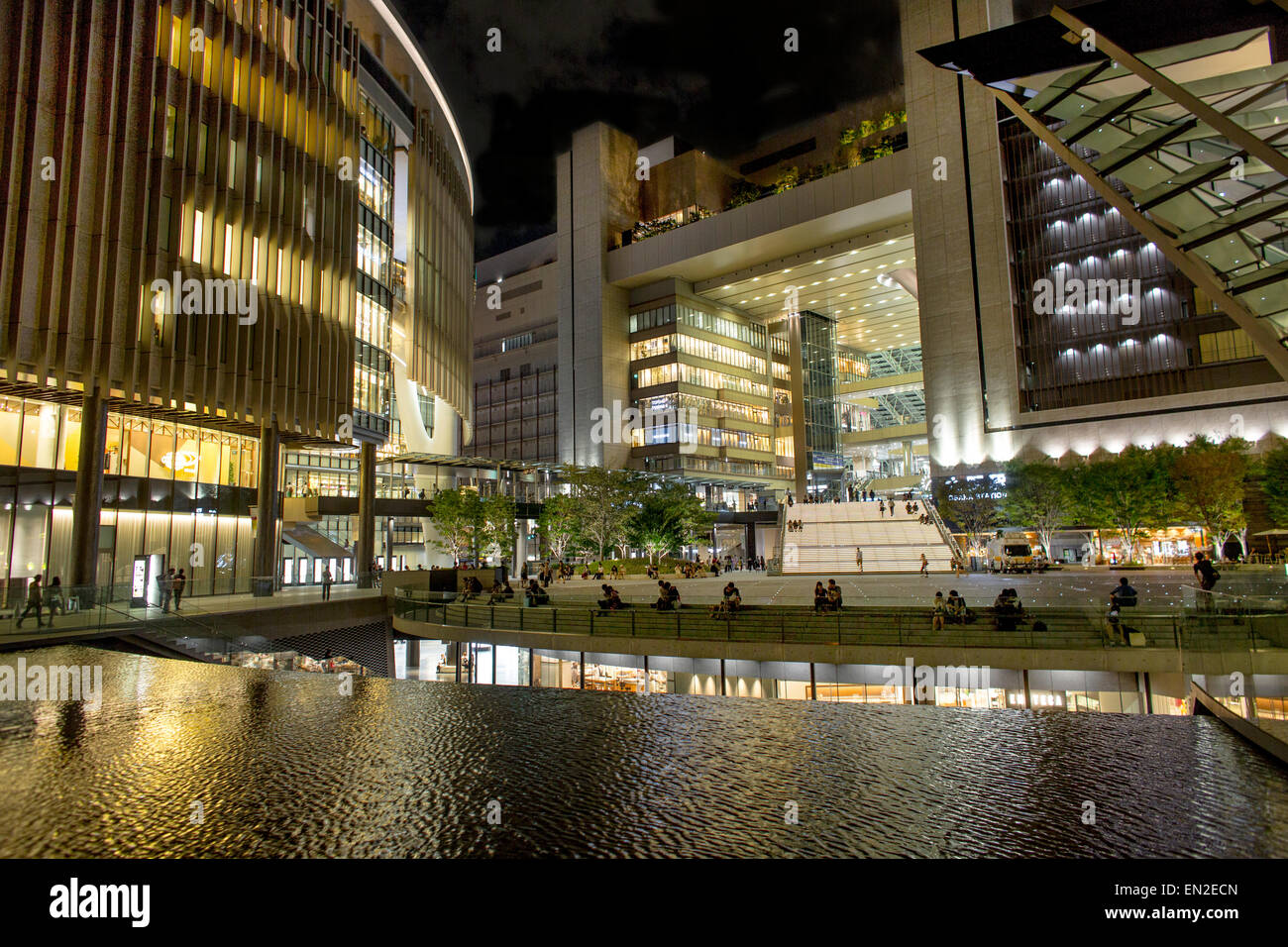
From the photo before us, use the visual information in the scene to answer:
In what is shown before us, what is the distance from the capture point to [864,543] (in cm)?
4622

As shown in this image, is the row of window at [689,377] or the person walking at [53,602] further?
the row of window at [689,377]

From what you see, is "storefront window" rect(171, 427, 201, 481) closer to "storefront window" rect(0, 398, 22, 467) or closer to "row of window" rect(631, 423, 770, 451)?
"storefront window" rect(0, 398, 22, 467)

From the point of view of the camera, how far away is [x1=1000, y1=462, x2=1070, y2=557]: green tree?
1938 inches

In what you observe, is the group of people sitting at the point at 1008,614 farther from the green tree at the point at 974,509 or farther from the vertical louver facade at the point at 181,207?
the green tree at the point at 974,509

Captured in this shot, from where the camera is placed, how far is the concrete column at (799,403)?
93750 mm

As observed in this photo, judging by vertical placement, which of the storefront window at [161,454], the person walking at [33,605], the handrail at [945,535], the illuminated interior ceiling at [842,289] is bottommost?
the person walking at [33,605]

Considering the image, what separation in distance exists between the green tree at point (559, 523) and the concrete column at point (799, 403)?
46067 millimetres

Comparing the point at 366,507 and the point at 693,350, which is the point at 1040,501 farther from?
the point at 693,350

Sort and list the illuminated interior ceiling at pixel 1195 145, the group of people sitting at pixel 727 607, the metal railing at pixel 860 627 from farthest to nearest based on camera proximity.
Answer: the group of people sitting at pixel 727 607 < the metal railing at pixel 860 627 < the illuminated interior ceiling at pixel 1195 145

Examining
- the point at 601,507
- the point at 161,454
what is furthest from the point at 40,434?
the point at 601,507

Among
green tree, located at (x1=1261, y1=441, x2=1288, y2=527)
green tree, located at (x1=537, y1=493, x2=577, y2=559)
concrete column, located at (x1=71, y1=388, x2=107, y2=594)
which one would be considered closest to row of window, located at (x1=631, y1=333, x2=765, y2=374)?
green tree, located at (x1=537, y1=493, x2=577, y2=559)

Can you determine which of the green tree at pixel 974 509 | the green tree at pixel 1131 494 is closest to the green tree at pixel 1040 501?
the green tree at pixel 1131 494
